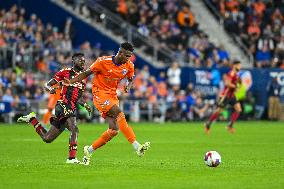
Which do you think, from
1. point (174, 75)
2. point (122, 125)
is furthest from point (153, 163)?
point (174, 75)

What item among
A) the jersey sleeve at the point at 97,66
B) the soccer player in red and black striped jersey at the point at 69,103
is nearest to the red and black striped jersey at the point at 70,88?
the soccer player in red and black striped jersey at the point at 69,103

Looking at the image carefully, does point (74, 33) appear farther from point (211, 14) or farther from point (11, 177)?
point (11, 177)

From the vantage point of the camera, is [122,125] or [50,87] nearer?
[122,125]

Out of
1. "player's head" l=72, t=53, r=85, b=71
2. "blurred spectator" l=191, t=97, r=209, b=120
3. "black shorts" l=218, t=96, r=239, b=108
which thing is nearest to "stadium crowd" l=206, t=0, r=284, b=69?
"blurred spectator" l=191, t=97, r=209, b=120

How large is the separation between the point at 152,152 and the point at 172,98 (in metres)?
19.1

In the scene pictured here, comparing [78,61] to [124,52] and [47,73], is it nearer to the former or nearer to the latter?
[124,52]

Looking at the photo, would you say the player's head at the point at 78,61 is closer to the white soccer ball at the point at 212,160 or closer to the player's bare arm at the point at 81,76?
the player's bare arm at the point at 81,76

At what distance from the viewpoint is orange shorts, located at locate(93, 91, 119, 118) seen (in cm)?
1777

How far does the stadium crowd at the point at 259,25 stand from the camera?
146 ft

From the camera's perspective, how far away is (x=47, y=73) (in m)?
38.4

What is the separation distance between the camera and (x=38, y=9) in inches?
1629

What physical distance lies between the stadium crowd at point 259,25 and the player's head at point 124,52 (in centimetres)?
2724

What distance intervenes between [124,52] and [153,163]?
2407 mm

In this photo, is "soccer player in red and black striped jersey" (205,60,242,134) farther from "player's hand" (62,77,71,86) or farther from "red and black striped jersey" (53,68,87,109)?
"player's hand" (62,77,71,86)
